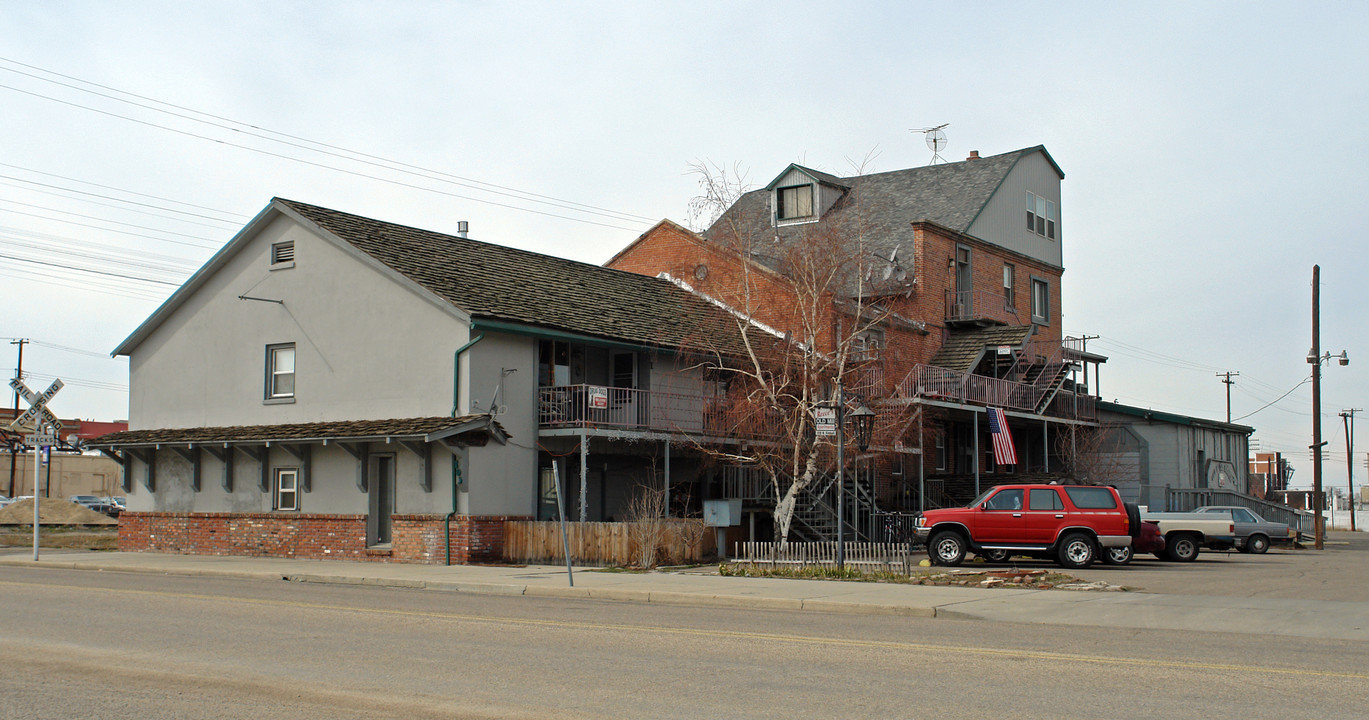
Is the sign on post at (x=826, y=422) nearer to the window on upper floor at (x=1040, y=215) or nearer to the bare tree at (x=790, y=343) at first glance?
the bare tree at (x=790, y=343)

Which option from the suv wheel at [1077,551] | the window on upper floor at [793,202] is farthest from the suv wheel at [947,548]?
the window on upper floor at [793,202]

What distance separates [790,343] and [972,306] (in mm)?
16071

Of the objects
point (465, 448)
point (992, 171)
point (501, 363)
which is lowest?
point (465, 448)

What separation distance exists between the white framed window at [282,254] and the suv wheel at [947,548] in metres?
16.5

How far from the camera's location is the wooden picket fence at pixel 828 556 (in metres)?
21.5

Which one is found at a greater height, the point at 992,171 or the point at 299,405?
the point at 992,171

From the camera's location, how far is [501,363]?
26.5m

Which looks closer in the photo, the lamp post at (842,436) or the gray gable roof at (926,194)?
the lamp post at (842,436)

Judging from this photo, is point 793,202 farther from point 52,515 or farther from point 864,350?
point 52,515

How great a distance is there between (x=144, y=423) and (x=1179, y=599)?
26.3m

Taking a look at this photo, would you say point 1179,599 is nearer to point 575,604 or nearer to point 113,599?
point 575,604

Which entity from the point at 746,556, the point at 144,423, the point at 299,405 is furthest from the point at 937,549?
the point at 144,423

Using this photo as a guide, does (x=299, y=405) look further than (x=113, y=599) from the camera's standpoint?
Yes

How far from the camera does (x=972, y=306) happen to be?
40781 mm
